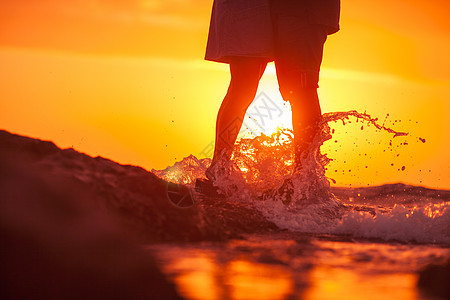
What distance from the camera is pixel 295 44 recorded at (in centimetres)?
339

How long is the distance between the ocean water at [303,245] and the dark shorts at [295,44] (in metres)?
0.34

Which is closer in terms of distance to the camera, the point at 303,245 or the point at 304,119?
the point at 303,245

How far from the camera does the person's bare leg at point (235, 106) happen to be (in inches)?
137

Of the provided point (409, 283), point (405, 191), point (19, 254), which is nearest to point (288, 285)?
point (409, 283)

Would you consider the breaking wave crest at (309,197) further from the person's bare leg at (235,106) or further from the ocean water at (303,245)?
the person's bare leg at (235,106)

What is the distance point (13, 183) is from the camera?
1.99 m

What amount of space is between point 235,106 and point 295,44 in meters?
0.53

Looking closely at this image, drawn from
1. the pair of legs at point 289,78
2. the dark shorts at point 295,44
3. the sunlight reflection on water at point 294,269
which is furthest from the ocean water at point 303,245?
the dark shorts at point 295,44

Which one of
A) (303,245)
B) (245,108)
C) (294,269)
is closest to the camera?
(294,269)

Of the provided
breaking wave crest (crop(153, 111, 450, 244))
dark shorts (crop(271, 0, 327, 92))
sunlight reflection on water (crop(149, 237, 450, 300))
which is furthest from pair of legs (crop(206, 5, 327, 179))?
sunlight reflection on water (crop(149, 237, 450, 300))

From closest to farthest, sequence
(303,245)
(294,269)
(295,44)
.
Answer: (294,269), (303,245), (295,44)

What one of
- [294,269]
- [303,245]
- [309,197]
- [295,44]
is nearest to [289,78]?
[295,44]

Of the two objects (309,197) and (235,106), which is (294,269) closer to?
(309,197)

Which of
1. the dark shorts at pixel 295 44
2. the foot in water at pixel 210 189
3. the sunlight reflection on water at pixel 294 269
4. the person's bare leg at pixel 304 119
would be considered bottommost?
the sunlight reflection on water at pixel 294 269
